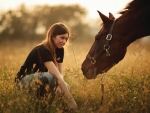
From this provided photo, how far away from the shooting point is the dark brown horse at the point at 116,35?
4.13 metres

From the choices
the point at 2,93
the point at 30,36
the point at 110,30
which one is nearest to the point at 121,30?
the point at 110,30

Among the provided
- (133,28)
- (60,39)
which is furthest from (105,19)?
(60,39)

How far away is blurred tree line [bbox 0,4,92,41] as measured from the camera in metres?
28.4

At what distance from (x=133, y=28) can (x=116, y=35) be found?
12.9 inches

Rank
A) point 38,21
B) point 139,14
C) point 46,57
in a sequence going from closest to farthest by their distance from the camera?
1. point 46,57
2. point 139,14
3. point 38,21

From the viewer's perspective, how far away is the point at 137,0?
417 centimetres

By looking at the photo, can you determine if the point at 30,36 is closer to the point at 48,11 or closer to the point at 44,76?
the point at 48,11

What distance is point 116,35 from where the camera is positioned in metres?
4.25

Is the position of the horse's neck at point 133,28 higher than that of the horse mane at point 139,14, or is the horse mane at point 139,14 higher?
the horse mane at point 139,14

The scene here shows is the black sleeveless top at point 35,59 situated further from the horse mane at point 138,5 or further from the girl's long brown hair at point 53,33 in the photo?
the horse mane at point 138,5

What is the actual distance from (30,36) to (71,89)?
88.3 feet

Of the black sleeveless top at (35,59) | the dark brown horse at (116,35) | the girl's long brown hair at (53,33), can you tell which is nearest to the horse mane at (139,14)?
the dark brown horse at (116,35)

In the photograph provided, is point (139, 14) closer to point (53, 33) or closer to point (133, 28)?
point (133, 28)

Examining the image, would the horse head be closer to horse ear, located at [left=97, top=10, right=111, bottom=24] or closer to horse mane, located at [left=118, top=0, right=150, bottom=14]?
horse ear, located at [left=97, top=10, right=111, bottom=24]
